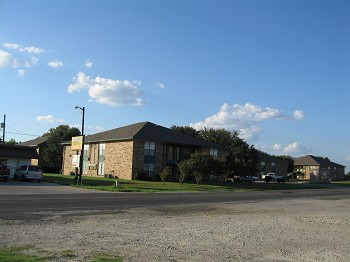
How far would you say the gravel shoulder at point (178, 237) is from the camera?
8.70 metres

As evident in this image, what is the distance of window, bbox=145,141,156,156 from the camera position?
55.1 meters

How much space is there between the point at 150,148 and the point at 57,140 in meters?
33.9

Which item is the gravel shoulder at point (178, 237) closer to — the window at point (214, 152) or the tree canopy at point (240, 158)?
the tree canopy at point (240, 158)

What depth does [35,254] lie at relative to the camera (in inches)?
314

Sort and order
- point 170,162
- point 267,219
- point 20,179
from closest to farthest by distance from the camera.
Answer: point 267,219, point 20,179, point 170,162

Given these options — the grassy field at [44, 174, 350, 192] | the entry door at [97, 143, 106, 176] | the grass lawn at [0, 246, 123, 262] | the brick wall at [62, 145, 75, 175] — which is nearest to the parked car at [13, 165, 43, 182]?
the grassy field at [44, 174, 350, 192]

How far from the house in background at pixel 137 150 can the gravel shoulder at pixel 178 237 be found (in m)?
38.5

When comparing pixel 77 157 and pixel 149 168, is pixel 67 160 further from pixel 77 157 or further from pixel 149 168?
pixel 77 157

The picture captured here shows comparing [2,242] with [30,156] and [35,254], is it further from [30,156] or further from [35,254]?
[30,156]

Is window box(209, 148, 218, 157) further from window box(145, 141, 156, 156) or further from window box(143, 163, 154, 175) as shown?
window box(143, 163, 154, 175)

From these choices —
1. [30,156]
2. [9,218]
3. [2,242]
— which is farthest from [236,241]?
[30,156]

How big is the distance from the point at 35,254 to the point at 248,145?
58.6 m

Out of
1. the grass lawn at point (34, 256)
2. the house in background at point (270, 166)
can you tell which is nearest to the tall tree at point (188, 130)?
the house in background at point (270, 166)

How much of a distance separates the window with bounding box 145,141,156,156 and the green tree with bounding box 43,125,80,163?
1152 inches
